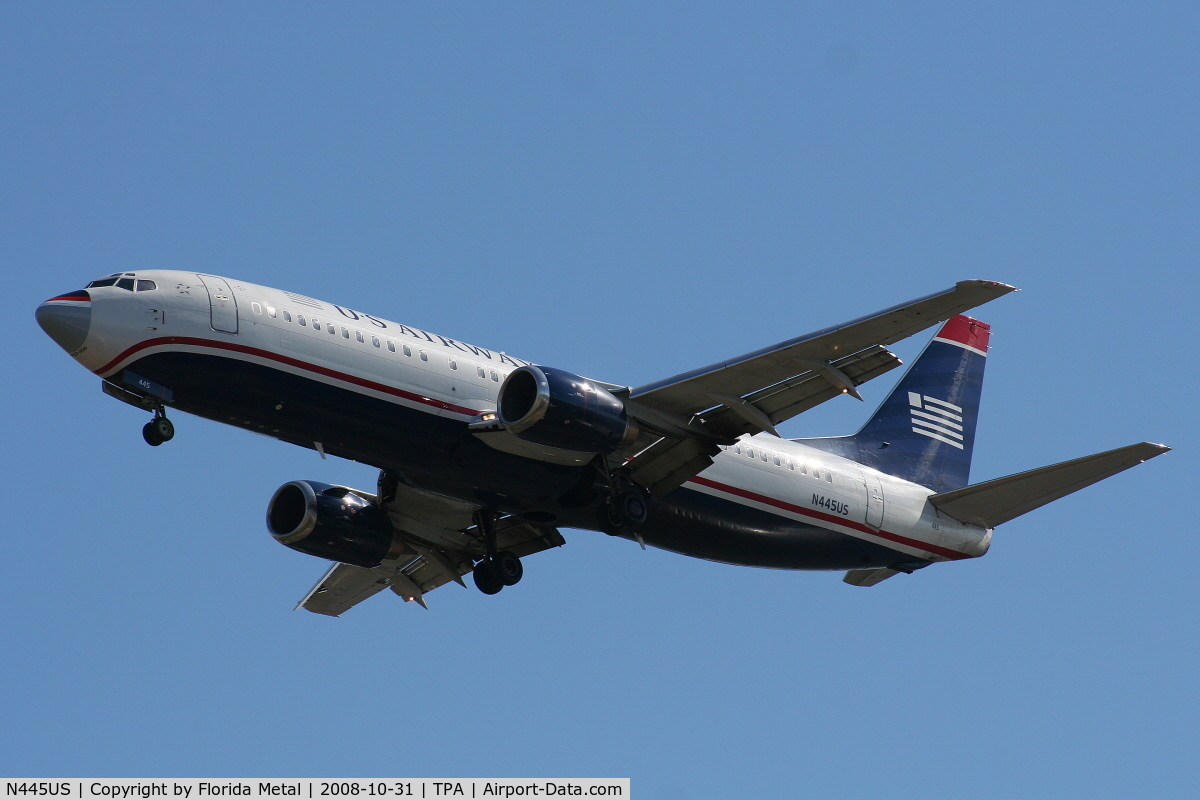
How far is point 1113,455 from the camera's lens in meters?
29.1

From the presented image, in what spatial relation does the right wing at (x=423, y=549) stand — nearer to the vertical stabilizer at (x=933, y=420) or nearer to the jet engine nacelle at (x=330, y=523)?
the jet engine nacelle at (x=330, y=523)

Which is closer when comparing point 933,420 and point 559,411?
point 559,411

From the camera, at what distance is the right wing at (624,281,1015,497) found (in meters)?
26.6

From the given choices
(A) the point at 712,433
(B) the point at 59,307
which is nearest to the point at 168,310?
(B) the point at 59,307

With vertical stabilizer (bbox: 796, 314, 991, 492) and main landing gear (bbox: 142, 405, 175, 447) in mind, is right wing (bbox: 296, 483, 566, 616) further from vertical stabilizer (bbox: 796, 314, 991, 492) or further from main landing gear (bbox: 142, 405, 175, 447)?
vertical stabilizer (bbox: 796, 314, 991, 492)

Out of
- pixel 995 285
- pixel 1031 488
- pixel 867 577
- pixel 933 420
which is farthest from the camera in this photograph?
pixel 933 420

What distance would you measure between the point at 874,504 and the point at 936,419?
212 inches

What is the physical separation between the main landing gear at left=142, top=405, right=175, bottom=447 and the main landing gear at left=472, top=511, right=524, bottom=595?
826 centimetres

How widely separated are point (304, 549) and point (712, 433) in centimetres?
972

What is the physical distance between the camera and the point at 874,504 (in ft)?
109

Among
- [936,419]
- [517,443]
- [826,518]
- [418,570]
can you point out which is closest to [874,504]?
[826,518]

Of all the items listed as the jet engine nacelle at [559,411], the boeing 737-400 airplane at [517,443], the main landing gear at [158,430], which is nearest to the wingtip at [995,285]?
the boeing 737-400 airplane at [517,443]

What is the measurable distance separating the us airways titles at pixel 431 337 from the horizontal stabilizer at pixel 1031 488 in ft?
35.5

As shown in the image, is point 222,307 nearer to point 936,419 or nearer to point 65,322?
point 65,322
